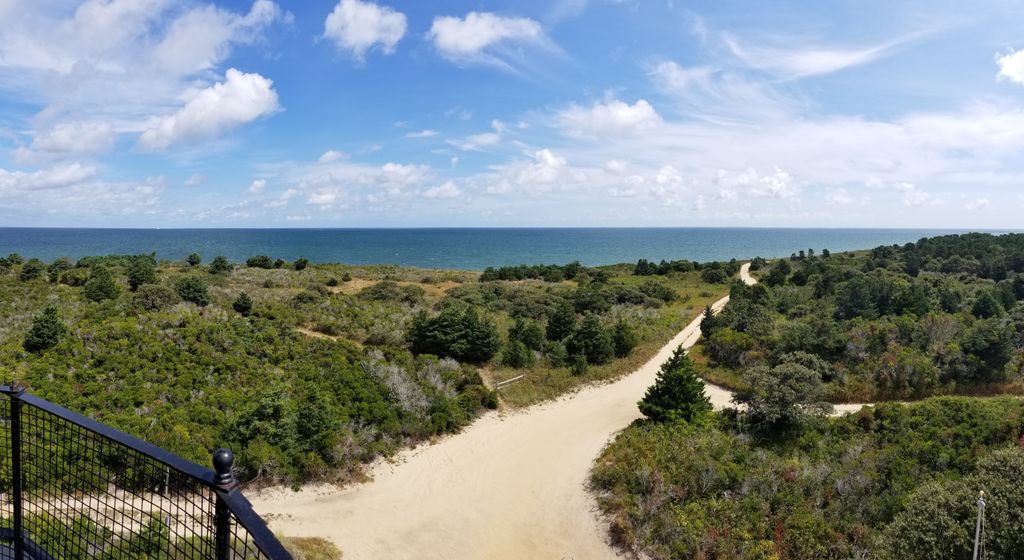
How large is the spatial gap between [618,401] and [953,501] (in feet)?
32.8

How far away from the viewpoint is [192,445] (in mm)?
11898

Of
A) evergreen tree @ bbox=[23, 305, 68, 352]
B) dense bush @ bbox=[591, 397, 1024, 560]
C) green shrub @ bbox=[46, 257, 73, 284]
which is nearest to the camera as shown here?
dense bush @ bbox=[591, 397, 1024, 560]

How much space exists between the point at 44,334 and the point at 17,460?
16570mm

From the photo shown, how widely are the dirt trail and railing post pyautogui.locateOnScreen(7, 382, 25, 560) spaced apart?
7502mm

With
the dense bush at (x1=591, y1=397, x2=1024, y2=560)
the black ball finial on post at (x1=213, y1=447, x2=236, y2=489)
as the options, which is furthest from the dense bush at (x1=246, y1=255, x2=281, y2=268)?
the black ball finial on post at (x1=213, y1=447, x2=236, y2=489)

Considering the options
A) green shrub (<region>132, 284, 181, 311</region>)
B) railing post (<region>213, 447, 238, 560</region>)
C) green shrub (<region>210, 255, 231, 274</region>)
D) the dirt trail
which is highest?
railing post (<region>213, 447, 238, 560</region>)

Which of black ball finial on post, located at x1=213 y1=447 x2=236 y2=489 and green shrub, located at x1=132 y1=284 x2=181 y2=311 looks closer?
black ball finial on post, located at x1=213 y1=447 x2=236 y2=489

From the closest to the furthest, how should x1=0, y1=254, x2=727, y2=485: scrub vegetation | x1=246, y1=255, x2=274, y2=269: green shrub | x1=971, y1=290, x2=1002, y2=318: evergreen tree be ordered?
x1=0, y1=254, x2=727, y2=485: scrub vegetation < x1=971, y1=290, x2=1002, y2=318: evergreen tree < x1=246, y1=255, x2=274, y2=269: green shrub

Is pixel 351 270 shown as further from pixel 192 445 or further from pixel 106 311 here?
pixel 192 445

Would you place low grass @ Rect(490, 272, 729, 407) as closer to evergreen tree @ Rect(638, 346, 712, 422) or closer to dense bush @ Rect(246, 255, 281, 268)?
evergreen tree @ Rect(638, 346, 712, 422)

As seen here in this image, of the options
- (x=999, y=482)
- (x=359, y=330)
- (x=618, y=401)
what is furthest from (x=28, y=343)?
(x=999, y=482)

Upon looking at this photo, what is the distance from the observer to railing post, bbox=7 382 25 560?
325 cm

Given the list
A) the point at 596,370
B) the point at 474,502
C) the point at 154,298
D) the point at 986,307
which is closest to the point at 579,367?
the point at 596,370

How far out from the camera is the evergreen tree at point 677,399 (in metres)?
15.4
